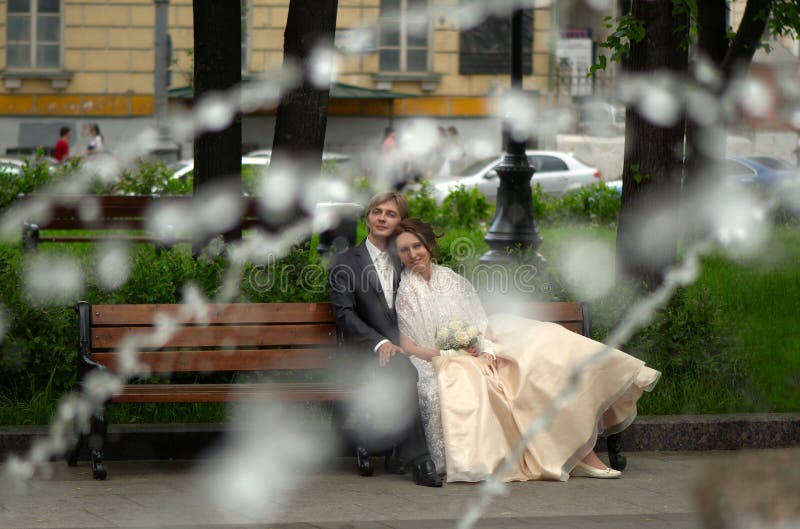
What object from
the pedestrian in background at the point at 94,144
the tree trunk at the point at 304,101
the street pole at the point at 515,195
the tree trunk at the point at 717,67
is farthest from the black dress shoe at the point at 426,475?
the pedestrian in background at the point at 94,144

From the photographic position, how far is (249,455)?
6840 mm

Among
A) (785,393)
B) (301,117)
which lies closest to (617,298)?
(785,393)

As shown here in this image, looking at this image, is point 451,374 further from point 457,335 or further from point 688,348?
point 688,348

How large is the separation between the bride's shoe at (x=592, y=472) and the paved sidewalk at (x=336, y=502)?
0.05 m

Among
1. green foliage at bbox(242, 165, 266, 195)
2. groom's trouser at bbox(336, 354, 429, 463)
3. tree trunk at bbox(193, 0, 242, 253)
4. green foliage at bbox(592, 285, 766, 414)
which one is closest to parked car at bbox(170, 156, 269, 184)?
green foliage at bbox(242, 165, 266, 195)

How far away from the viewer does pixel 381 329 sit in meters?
6.90

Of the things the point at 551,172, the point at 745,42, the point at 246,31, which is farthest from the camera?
the point at 246,31

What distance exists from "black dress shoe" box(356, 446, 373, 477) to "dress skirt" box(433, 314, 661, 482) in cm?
38

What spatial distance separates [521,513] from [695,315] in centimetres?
251

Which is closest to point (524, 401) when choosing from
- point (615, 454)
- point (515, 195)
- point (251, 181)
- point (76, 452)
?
point (615, 454)

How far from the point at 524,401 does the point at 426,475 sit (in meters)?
0.61

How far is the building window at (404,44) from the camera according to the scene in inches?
1184

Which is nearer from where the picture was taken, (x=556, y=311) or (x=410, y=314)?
(x=410, y=314)

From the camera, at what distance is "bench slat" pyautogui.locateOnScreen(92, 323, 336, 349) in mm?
6734
